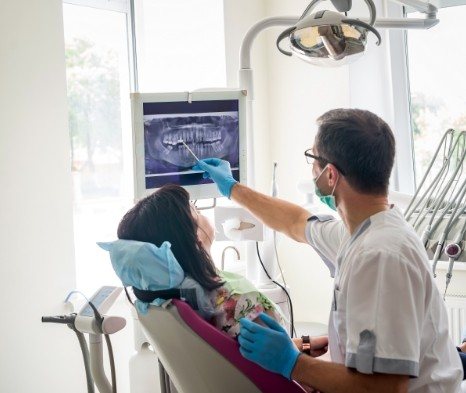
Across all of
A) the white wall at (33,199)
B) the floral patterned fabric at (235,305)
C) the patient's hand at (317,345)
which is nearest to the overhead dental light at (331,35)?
the floral patterned fabric at (235,305)

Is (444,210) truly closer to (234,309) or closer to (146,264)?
(234,309)

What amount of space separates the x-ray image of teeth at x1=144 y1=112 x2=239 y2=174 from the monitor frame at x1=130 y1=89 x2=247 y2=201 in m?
0.02

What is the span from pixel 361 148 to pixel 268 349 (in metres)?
0.53

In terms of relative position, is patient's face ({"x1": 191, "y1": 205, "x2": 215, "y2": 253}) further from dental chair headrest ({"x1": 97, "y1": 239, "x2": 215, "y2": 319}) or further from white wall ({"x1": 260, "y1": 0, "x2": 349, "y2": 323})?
white wall ({"x1": 260, "y1": 0, "x2": 349, "y2": 323})

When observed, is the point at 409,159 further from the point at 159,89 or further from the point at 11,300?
the point at 11,300

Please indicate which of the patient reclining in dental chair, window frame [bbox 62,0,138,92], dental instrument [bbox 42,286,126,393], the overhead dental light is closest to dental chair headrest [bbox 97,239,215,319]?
the patient reclining in dental chair

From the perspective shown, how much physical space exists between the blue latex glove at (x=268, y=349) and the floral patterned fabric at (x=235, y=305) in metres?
0.10

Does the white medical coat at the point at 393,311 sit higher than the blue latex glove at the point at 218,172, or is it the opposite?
the blue latex glove at the point at 218,172

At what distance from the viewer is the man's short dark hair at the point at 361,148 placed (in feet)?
5.08

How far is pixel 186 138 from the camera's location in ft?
7.11

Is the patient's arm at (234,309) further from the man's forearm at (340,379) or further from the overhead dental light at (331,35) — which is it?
the overhead dental light at (331,35)

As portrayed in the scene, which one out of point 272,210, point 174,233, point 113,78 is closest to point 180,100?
point 272,210

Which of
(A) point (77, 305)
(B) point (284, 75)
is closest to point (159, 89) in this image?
(B) point (284, 75)

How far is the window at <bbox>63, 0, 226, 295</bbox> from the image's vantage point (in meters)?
3.10
